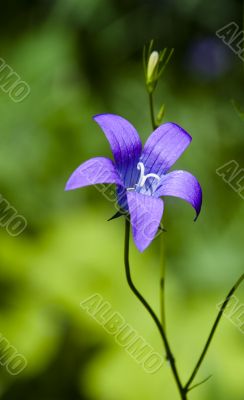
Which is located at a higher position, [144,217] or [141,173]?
[141,173]

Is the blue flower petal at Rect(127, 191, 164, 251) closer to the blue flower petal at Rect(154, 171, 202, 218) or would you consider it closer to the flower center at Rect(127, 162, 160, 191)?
the blue flower petal at Rect(154, 171, 202, 218)

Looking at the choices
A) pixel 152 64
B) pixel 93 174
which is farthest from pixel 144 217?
pixel 152 64

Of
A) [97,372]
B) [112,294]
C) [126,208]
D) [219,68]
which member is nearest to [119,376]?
[97,372]

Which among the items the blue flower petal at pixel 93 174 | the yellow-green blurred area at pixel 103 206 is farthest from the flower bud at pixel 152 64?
the yellow-green blurred area at pixel 103 206

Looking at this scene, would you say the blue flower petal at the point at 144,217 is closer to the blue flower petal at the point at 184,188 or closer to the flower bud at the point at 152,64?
the blue flower petal at the point at 184,188

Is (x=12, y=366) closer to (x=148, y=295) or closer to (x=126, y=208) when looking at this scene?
(x=148, y=295)

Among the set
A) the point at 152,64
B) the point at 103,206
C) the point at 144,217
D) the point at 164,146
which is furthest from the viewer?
the point at 103,206

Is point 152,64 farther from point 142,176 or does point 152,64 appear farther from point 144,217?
point 144,217

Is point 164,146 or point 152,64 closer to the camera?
point 164,146
